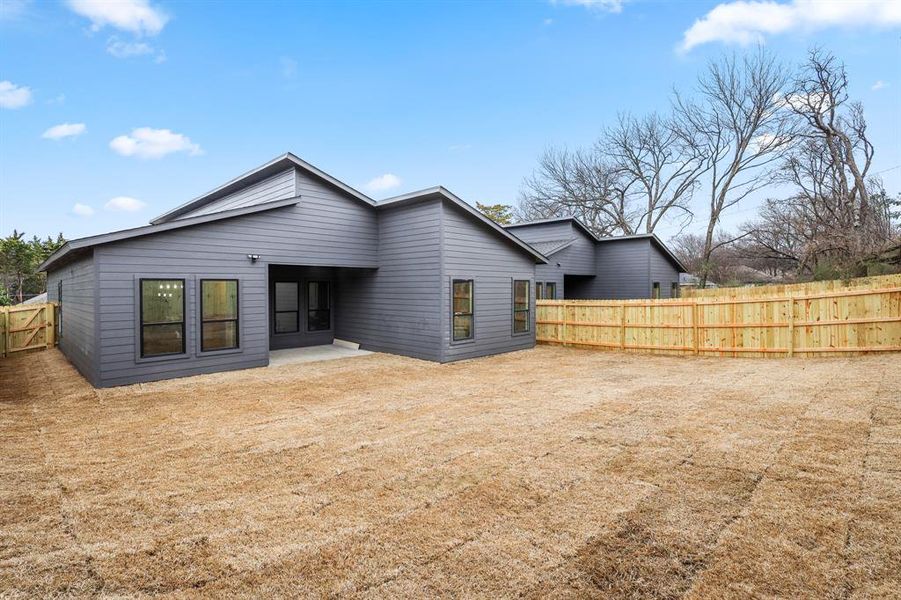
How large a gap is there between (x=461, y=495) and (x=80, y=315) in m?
9.81

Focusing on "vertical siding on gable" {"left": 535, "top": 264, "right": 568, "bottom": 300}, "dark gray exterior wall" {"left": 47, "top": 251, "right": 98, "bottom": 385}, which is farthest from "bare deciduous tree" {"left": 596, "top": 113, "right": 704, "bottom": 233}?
"dark gray exterior wall" {"left": 47, "top": 251, "right": 98, "bottom": 385}

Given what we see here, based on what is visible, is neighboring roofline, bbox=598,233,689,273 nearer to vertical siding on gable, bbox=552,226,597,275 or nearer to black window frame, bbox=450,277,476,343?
vertical siding on gable, bbox=552,226,597,275

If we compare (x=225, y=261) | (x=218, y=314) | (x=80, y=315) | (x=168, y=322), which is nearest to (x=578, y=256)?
(x=225, y=261)

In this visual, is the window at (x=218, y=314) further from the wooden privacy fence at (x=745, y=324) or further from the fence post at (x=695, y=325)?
the fence post at (x=695, y=325)

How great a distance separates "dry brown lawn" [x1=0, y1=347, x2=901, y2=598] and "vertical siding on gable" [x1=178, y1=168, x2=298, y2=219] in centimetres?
585

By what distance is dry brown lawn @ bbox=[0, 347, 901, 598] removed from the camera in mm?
2461

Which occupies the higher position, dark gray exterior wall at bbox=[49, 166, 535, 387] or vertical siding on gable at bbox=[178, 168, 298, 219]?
vertical siding on gable at bbox=[178, 168, 298, 219]

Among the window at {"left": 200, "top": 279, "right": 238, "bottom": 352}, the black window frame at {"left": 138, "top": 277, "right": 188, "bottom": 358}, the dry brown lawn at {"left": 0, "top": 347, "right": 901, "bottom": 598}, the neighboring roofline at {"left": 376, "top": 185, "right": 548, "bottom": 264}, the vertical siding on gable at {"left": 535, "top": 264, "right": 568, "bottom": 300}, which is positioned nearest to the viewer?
the dry brown lawn at {"left": 0, "top": 347, "right": 901, "bottom": 598}

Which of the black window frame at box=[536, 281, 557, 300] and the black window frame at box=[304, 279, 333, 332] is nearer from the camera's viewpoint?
the black window frame at box=[304, 279, 333, 332]

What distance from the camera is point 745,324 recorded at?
10.4 meters

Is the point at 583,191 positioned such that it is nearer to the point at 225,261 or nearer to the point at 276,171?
the point at 276,171

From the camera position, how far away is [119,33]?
17438 millimetres

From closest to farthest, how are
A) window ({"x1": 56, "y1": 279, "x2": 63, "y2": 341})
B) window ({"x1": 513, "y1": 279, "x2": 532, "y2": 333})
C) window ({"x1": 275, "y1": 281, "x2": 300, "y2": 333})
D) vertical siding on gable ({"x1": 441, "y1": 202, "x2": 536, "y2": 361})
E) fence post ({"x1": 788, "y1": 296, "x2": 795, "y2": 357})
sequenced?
1. fence post ({"x1": 788, "y1": 296, "x2": 795, "y2": 357})
2. vertical siding on gable ({"x1": 441, "y1": 202, "x2": 536, "y2": 361})
3. window ({"x1": 56, "y1": 279, "x2": 63, "y2": 341})
4. window ({"x1": 513, "y1": 279, "x2": 532, "y2": 333})
5. window ({"x1": 275, "y1": 281, "x2": 300, "y2": 333})

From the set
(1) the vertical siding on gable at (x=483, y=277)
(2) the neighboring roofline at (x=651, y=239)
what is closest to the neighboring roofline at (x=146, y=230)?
(1) the vertical siding on gable at (x=483, y=277)
